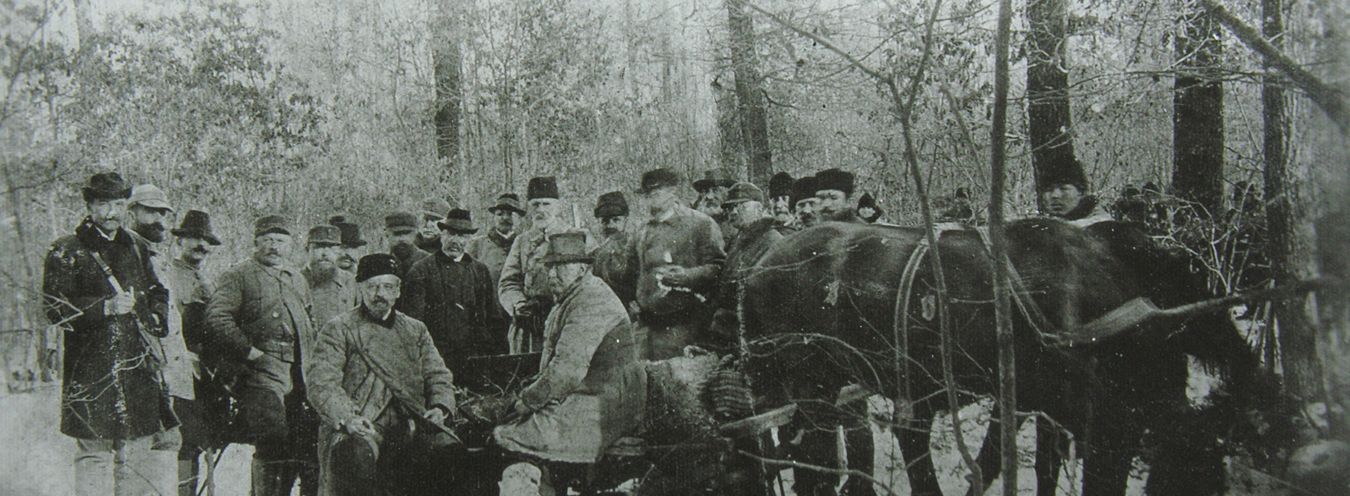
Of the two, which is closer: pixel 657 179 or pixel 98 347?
pixel 98 347

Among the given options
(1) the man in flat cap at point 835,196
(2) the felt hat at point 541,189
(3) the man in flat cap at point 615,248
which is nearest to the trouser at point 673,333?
(3) the man in flat cap at point 615,248

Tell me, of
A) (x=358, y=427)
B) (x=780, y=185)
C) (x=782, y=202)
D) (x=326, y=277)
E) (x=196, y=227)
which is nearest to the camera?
(x=358, y=427)

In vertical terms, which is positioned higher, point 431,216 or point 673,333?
point 431,216

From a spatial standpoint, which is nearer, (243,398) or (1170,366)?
(1170,366)

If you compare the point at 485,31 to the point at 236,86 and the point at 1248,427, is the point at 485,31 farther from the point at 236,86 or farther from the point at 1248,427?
the point at 1248,427

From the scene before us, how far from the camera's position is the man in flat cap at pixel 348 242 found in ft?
20.1

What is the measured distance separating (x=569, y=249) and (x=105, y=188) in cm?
238

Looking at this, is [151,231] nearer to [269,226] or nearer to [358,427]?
[269,226]

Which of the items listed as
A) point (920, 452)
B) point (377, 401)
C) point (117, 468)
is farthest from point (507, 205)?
point (920, 452)

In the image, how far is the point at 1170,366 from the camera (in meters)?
3.37

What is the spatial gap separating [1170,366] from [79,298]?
504 cm

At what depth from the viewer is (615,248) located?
5266mm

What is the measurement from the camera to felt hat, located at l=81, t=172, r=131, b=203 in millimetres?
4078

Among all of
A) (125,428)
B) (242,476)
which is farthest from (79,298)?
(242,476)
